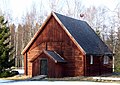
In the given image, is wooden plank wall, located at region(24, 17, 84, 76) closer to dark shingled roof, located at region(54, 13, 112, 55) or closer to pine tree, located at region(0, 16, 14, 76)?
dark shingled roof, located at region(54, 13, 112, 55)

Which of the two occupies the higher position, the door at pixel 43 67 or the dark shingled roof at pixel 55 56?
the dark shingled roof at pixel 55 56

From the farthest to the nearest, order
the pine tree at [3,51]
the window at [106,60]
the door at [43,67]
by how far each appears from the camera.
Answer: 1. the window at [106,60]
2. the pine tree at [3,51]
3. the door at [43,67]

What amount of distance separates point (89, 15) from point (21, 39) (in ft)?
72.2

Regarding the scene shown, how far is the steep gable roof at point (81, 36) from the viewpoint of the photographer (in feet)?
138

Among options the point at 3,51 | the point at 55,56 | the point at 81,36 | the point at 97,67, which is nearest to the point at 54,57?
the point at 55,56

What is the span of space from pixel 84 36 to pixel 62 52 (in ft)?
15.2

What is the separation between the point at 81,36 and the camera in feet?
147

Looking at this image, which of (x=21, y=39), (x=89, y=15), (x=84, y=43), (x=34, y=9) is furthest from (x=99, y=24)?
(x=84, y=43)

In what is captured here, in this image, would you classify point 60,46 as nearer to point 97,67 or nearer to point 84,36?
point 84,36

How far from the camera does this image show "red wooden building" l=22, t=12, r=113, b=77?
41.5 metres

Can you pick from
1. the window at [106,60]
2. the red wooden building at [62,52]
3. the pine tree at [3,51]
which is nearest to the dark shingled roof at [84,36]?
the red wooden building at [62,52]

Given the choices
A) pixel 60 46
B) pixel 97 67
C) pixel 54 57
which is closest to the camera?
pixel 54 57

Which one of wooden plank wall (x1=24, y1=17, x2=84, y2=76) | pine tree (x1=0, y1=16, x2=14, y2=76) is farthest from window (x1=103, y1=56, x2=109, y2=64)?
pine tree (x1=0, y1=16, x2=14, y2=76)

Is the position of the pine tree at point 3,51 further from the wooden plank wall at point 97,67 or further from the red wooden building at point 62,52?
the wooden plank wall at point 97,67
